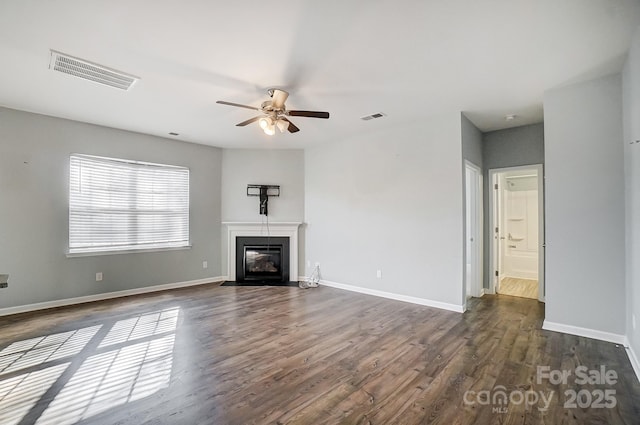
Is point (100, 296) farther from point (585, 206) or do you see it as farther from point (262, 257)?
point (585, 206)

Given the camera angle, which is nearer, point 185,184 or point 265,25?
point 265,25

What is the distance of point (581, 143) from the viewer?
3137 millimetres

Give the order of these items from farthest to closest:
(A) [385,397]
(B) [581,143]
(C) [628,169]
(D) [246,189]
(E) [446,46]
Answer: (D) [246,189] → (B) [581,143] → (C) [628,169] → (E) [446,46] → (A) [385,397]

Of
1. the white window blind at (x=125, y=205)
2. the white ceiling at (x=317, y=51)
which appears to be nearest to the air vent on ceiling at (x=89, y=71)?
the white ceiling at (x=317, y=51)

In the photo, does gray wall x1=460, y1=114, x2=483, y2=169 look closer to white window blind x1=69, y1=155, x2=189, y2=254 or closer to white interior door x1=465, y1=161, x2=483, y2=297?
white interior door x1=465, y1=161, x2=483, y2=297

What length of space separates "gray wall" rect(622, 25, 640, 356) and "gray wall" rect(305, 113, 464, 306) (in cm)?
158

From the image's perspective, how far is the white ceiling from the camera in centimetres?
206

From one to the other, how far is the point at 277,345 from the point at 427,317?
6.51ft

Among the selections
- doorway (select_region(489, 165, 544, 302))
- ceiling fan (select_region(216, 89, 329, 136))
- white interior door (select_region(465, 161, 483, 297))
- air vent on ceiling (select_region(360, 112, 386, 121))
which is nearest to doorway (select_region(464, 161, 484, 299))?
white interior door (select_region(465, 161, 483, 297))

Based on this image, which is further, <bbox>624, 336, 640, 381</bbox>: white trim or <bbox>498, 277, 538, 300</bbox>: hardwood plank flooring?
<bbox>498, 277, 538, 300</bbox>: hardwood plank flooring

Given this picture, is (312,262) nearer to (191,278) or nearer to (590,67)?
(191,278)

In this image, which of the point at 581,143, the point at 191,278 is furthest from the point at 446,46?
the point at 191,278

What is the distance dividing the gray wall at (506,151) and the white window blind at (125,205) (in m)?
5.38

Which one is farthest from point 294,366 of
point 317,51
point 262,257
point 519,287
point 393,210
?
point 519,287
